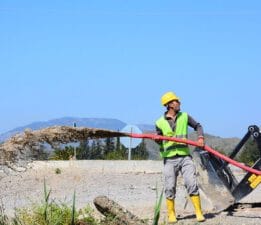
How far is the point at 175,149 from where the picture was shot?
1123cm

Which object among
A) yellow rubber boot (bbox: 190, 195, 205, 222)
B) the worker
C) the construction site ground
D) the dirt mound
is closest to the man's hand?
the worker

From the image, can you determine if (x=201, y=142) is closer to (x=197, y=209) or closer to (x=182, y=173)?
(x=182, y=173)

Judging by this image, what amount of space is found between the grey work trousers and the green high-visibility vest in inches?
4.1

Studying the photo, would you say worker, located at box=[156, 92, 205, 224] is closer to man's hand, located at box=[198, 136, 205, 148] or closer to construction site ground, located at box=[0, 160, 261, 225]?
man's hand, located at box=[198, 136, 205, 148]

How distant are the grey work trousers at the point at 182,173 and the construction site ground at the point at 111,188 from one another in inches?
16.9

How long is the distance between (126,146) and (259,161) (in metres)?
14.5

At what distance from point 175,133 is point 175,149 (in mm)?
231

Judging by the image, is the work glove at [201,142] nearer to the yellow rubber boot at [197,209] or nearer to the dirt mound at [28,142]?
the yellow rubber boot at [197,209]

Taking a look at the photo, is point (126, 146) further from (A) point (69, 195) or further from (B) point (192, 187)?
(B) point (192, 187)

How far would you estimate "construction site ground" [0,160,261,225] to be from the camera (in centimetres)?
1196

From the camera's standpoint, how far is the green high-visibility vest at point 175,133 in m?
11.2

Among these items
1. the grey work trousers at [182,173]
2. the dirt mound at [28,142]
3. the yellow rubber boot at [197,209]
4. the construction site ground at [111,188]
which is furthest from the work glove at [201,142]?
the dirt mound at [28,142]

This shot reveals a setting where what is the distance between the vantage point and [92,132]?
27.2ft

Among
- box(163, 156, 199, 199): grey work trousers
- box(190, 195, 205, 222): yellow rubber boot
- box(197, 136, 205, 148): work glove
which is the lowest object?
box(190, 195, 205, 222): yellow rubber boot
